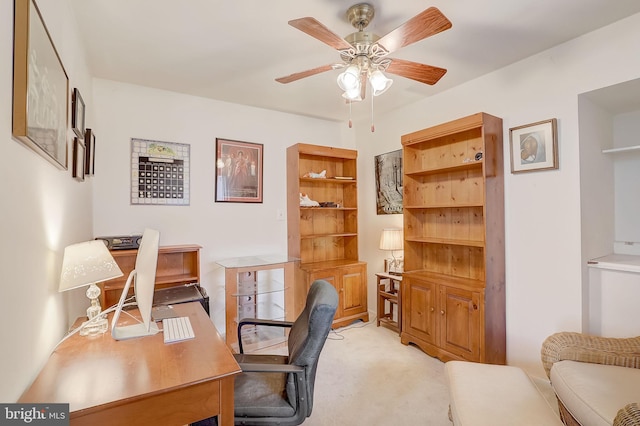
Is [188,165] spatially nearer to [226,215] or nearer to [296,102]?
[226,215]

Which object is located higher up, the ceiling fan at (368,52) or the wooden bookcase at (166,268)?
the ceiling fan at (368,52)

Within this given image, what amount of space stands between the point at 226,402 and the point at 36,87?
1318 millimetres

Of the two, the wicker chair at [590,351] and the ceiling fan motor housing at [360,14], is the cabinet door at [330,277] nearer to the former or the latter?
the wicker chair at [590,351]

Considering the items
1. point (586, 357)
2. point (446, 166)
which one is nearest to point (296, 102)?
point (446, 166)

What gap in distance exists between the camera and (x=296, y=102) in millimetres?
3422

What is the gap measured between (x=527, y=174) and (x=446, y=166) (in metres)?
0.66

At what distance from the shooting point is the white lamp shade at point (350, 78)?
1814 mm

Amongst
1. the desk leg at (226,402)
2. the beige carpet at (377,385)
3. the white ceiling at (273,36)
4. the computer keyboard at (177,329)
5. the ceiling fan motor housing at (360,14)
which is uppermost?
the white ceiling at (273,36)

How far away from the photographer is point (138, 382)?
108 centimetres

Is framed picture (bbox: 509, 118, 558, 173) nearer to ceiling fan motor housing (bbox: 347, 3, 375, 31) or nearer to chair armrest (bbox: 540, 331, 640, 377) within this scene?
chair armrest (bbox: 540, 331, 640, 377)

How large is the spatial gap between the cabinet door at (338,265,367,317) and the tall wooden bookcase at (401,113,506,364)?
2.16 ft

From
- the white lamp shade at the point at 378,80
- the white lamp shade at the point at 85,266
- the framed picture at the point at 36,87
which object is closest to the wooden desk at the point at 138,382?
the white lamp shade at the point at 85,266

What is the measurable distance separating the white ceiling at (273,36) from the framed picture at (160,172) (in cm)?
59

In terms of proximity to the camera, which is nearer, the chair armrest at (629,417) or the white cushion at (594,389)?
the chair armrest at (629,417)
